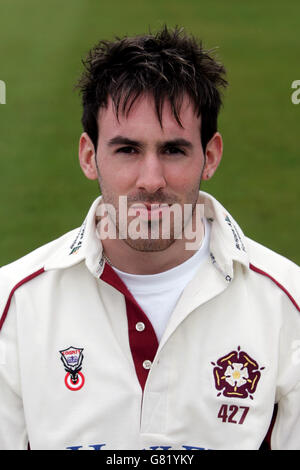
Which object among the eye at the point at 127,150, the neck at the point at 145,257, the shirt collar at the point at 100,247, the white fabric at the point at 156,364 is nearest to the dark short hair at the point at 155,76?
the eye at the point at 127,150

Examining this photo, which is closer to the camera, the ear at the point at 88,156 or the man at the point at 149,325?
the man at the point at 149,325

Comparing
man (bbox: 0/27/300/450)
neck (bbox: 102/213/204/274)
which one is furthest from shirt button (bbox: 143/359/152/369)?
neck (bbox: 102/213/204/274)

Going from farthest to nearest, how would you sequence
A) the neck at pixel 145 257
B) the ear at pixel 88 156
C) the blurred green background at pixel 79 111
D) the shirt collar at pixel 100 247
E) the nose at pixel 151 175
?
the blurred green background at pixel 79 111 < the ear at pixel 88 156 < the neck at pixel 145 257 < the shirt collar at pixel 100 247 < the nose at pixel 151 175

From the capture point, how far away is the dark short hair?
296cm

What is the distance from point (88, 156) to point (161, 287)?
64cm

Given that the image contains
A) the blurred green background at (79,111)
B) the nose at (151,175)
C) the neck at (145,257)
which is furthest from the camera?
the blurred green background at (79,111)

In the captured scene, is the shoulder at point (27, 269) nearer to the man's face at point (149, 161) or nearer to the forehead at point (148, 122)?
the man's face at point (149, 161)

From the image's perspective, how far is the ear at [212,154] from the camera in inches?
127

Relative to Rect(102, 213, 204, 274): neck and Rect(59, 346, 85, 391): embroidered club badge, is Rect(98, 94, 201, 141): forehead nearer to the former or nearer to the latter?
Rect(102, 213, 204, 274): neck

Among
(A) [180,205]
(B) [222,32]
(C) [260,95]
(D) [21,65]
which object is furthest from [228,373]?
(B) [222,32]

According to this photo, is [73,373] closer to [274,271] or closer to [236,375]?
[236,375]

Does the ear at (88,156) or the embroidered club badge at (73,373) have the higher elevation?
the ear at (88,156)

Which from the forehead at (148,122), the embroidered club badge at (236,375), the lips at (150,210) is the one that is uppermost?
the forehead at (148,122)

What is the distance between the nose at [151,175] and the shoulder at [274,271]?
49cm
